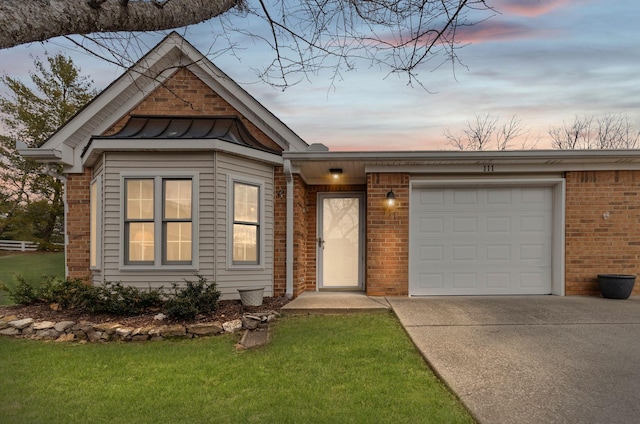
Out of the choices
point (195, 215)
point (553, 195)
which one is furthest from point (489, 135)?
point (195, 215)

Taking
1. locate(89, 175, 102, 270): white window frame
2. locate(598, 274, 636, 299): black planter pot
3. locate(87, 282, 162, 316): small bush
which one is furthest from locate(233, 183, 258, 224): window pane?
locate(598, 274, 636, 299): black planter pot

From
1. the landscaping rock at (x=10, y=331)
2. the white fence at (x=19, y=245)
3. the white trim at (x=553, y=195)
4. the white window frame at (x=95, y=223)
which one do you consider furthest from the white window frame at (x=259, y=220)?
the white fence at (x=19, y=245)

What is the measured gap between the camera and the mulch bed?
5.78m

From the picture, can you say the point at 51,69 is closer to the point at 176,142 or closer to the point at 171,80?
the point at 171,80

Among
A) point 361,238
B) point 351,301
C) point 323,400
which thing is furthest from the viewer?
point 361,238

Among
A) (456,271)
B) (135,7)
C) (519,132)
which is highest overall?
(519,132)

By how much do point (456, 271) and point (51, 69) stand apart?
986 inches

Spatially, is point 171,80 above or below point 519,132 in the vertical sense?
below

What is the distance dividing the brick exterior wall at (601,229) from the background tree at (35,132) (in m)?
24.5

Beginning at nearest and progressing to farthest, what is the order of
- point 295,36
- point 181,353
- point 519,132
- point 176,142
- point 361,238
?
point 295,36
point 181,353
point 176,142
point 361,238
point 519,132

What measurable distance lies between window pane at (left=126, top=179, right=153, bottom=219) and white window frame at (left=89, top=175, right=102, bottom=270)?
0.73 m

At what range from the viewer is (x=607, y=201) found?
25.0 ft

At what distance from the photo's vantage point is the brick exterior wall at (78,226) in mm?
7652

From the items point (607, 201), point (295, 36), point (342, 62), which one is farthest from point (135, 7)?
point (607, 201)
